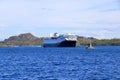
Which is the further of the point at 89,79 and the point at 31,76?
the point at 31,76

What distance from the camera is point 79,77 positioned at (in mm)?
51656

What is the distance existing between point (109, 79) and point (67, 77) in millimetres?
6183

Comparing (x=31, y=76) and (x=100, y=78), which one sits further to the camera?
(x=31, y=76)

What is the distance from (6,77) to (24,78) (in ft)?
11.2

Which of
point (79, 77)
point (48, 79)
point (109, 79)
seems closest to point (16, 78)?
point (48, 79)

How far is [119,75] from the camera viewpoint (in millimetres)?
52750

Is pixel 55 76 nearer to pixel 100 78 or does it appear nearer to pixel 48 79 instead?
pixel 48 79

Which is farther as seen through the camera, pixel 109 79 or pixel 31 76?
pixel 31 76

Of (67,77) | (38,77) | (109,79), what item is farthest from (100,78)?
(38,77)

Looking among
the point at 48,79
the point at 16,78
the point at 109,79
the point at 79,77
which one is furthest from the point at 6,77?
the point at 109,79

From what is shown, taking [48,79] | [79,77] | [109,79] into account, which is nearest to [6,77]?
[48,79]

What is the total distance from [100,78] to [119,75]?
4.09 meters

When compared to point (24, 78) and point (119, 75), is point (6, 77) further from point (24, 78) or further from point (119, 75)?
point (119, 75)

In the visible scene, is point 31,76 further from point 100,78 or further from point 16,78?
point 100,78
